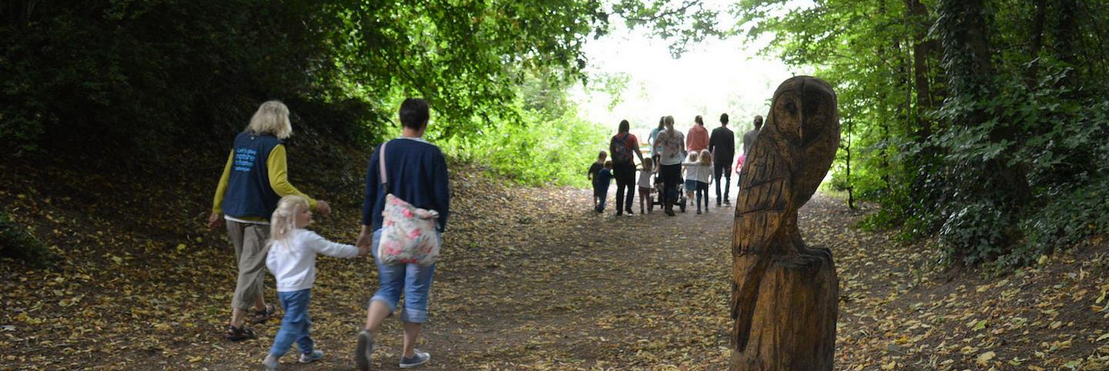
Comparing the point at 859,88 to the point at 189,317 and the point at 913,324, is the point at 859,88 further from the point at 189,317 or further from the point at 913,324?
the point at 189,317

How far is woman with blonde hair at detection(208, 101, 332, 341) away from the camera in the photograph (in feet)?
20.4

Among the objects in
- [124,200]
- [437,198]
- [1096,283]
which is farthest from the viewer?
[124,200]

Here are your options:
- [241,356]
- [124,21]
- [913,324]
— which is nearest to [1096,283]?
[913,324]

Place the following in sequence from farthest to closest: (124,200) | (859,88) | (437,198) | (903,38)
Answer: (859,88), (903,38), (124,200), (437,198)

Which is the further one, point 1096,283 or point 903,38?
point 903,38

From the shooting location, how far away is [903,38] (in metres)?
10.5

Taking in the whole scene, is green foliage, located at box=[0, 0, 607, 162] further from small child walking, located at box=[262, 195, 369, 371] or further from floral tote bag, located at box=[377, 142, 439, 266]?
floral tote bag, located at box=[377, 142, 439, 266]

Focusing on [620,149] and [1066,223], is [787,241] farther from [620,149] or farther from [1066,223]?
[620,149]

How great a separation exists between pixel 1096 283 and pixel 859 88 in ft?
19.3

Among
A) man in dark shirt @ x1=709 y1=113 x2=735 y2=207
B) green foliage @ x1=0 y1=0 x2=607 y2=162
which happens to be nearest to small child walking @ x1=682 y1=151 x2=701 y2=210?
man in dark shirt @ x1=709 y1=113 x2=735 y2=207

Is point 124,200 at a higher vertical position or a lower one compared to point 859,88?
lower

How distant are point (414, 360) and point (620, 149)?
328 inches

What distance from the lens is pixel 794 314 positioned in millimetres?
4133

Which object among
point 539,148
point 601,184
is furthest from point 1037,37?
point 539,148
